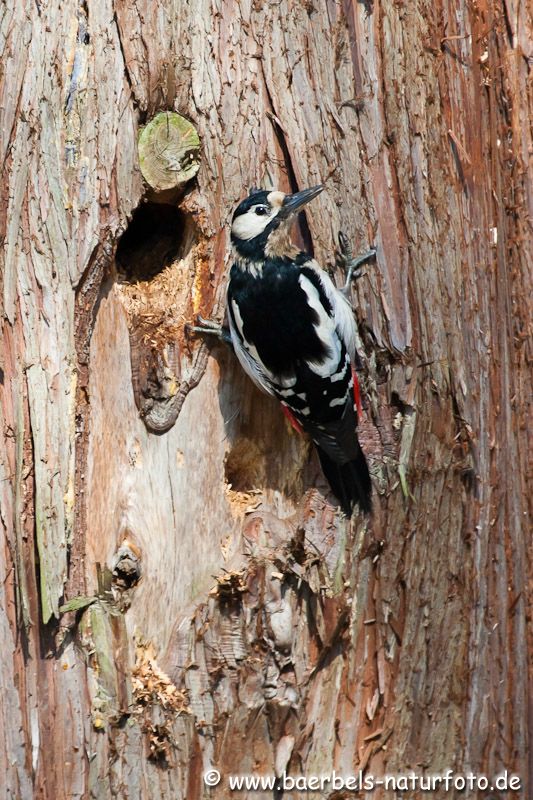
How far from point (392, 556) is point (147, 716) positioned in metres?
1.18

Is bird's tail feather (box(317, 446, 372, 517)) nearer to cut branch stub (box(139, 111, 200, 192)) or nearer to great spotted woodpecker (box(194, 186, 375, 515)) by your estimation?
great spotted woodpecker (box(194, 186, 375, 515))

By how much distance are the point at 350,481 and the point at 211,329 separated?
0.86 meters

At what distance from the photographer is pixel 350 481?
12.0 ft

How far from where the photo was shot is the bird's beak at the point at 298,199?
11.9 ft

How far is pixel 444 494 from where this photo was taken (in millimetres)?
3818

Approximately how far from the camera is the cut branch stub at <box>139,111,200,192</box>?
361 cm

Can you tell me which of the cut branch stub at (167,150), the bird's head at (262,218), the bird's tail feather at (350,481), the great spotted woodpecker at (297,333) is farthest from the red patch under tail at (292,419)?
the cut branch stub at (167,150)

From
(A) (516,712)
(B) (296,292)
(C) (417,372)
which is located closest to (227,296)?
(B) (296,292)

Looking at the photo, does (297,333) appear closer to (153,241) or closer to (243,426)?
(243,426)

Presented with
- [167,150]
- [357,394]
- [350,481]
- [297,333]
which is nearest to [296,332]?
[297,333]

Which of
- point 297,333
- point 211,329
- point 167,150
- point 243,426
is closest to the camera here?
point 167,150

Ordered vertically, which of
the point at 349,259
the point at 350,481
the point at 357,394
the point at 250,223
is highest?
the point at 250,223

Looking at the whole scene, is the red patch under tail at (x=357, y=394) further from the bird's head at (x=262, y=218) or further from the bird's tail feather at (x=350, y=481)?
the bird's head at (x=262, y=218)

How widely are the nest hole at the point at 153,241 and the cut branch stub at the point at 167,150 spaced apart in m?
0.18
